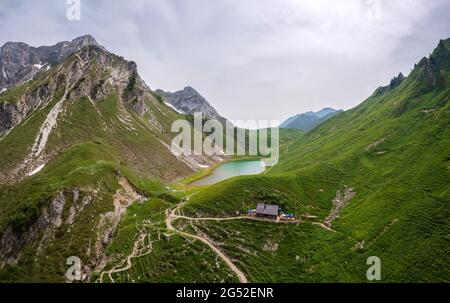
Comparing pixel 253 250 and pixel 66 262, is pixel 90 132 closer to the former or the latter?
pixel 66 262

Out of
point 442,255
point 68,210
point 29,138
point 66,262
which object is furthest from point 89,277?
point 29,138

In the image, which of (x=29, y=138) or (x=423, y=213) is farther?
(x=29, y=138)

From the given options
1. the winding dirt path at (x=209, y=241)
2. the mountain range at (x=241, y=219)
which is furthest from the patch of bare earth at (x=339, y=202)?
the winding dirt path at (x=209, y=241)

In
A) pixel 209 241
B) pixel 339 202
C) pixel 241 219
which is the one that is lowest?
pixel 209 241

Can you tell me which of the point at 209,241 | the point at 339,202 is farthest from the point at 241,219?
the point at 339,202

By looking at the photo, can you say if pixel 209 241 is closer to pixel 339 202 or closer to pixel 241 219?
pixel 241 219

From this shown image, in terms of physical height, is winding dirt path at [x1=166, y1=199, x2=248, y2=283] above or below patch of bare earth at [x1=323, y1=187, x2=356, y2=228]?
below

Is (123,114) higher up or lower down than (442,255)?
higher up

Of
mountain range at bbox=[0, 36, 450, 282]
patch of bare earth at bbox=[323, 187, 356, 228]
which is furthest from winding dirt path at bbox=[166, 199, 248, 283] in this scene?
patch of bare earth at bbox=[323, 187, 356, 228]

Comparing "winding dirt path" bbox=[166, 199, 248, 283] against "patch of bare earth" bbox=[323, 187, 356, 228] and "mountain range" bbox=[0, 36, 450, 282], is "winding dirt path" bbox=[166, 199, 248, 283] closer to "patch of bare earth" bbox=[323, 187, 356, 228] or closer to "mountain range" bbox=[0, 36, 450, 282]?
"mountain range" bbox=[0, 36, 450, 282]

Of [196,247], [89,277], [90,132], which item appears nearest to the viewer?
[89,277]
